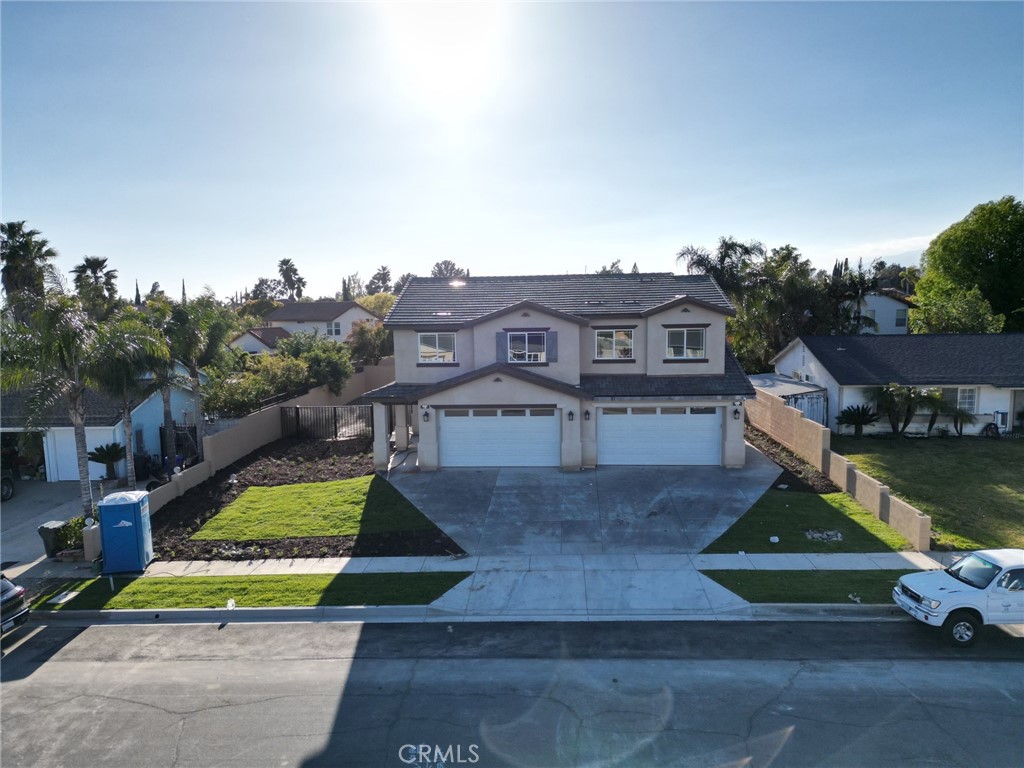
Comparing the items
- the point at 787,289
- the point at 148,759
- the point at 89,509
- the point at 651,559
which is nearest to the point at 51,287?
the point at 89,509

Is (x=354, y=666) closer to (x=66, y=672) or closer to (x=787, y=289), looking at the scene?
(x=66, y=672)

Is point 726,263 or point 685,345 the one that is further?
point 726,263

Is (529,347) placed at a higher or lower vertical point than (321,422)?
higher

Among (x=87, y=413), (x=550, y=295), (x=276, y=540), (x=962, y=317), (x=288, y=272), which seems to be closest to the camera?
(x=276, y=540)

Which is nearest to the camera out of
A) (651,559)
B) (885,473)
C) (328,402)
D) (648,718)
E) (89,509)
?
(648,718)

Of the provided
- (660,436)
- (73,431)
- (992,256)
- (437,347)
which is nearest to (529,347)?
(437,347)

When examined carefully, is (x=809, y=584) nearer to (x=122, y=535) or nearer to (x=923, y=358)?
(x=122, y=535)

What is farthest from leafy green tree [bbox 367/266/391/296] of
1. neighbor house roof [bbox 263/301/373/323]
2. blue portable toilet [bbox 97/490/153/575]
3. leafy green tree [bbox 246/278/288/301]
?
blue portable toilet [bbox 97/490/153/575]

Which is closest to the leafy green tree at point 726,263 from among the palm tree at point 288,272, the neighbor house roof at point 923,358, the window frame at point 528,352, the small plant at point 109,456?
the neighbor house roof at point 923,358
